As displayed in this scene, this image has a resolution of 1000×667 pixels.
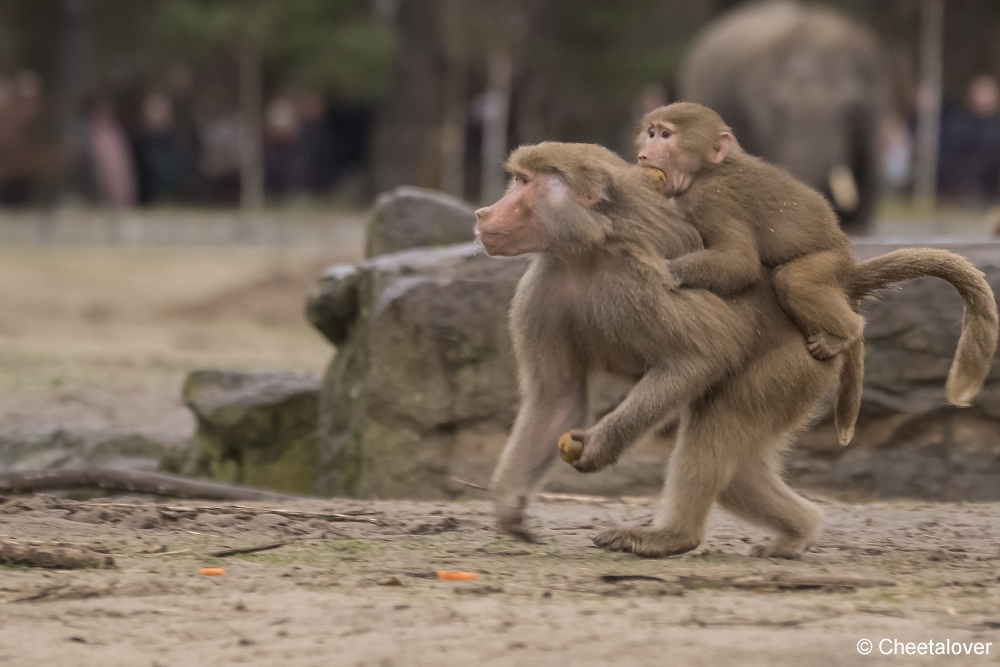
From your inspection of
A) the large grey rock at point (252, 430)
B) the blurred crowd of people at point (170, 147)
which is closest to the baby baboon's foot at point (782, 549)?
the large grey rock at point (252, 430)

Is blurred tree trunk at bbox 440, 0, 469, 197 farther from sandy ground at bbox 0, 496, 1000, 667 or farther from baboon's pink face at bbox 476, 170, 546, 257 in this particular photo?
baboon's pink face at bbox 476, 170, 546, 257

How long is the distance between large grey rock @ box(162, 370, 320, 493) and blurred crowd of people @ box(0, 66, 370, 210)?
32.0 ft

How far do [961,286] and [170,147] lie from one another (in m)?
13.4

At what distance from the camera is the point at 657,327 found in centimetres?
371

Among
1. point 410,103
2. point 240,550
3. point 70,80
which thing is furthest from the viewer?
point 410,103

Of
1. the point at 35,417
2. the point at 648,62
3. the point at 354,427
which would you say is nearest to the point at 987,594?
the point at 354,427

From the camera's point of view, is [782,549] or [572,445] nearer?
[572,445]

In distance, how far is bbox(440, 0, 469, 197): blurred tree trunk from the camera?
16.0 metres

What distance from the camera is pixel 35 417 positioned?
24.6 ft

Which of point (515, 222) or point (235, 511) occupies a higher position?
point (515, 222)

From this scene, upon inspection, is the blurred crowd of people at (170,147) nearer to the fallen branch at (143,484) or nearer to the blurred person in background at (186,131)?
the blurred person in background at (186,131)

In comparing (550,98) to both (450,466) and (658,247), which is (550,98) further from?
(658,247)

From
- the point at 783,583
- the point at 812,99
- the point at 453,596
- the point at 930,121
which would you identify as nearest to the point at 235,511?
the point at 453,596

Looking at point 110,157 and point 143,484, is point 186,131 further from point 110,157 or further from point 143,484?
point 143,484
